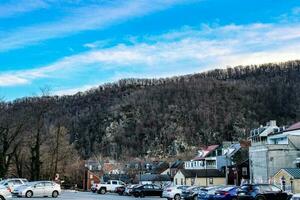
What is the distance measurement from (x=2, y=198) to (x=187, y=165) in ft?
315

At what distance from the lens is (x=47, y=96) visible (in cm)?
8281

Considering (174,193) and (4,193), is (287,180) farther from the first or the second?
(4,193)

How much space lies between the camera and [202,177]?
106m

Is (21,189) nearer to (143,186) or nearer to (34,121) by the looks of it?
(143,186)

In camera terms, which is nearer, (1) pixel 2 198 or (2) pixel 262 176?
(1) pixel 2 198

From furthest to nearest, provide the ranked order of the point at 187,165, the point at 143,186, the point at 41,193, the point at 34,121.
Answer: the point at 187,165 → the point at 34,121 → the point at 143,186 → the point at 41,193

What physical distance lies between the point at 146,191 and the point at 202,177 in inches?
1719

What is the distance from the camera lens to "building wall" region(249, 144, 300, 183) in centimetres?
7350

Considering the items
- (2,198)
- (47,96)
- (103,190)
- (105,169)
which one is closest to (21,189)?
(2,198)

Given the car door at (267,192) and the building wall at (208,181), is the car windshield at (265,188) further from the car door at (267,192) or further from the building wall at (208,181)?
the building wall at (208,181)

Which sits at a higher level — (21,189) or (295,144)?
(295,144)

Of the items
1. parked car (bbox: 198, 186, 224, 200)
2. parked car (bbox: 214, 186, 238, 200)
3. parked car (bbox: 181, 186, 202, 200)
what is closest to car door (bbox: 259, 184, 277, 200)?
parked car (bbox: 214, 186, 238, 200)

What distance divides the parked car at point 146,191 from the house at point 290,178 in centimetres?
1695

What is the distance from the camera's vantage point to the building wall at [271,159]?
73500mm
